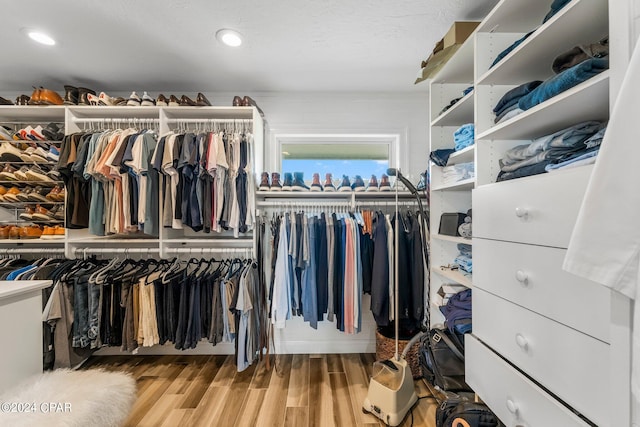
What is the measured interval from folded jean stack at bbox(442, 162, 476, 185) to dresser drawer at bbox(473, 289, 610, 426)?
708mm

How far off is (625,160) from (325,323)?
2.23m

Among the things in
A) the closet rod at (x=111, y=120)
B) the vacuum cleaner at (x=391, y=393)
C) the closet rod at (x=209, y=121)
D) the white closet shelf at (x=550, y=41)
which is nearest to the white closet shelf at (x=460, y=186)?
the white closet shelf at (x=550, y=41)

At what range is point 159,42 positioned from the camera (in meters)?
1.74

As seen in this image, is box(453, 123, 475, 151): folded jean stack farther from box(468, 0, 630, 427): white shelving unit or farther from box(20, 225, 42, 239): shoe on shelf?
box(20, 225, 42, 239): shoe on shelf

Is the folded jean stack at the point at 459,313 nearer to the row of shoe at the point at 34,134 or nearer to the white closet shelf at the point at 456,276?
the white closet shelf at the point at 456,276

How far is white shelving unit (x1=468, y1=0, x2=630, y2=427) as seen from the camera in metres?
0.74

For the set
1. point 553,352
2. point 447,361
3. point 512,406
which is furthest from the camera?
point 447,361

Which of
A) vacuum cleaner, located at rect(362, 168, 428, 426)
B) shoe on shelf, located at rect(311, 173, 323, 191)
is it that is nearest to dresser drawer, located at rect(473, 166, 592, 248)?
vacuum cleaner, located at rect(362, 168, 428, 426)

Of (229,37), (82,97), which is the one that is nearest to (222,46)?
(229,37)

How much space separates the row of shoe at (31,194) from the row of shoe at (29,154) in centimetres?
22

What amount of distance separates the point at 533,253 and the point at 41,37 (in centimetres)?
286

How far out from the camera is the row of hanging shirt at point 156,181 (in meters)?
1.94

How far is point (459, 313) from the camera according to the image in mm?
1533

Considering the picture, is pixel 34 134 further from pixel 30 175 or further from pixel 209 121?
pixel 209 121
